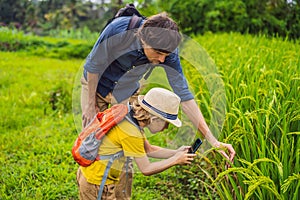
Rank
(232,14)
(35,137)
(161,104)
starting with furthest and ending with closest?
1. (232,14)
2. (35,137)
3. (161,104)

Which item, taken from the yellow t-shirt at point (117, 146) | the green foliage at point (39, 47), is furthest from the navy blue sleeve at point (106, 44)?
the green foliage at point (39, 47)

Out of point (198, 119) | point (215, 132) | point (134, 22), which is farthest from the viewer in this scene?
point (215, 132)

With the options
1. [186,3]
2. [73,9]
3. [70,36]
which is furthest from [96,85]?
[73,9]

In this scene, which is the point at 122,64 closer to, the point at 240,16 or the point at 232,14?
the point at 240,16

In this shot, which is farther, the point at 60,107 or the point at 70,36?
the point at 70,36

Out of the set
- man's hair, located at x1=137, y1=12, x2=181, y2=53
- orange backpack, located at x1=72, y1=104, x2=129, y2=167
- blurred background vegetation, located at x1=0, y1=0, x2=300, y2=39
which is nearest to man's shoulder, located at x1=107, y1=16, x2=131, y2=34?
man's hair, located at x1=137, y1=12, x2=181, y2=53

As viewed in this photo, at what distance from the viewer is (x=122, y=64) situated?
2.33 m

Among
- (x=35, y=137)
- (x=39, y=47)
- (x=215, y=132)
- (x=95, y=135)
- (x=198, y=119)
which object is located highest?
(x=95, y=135)

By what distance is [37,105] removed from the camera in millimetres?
4785

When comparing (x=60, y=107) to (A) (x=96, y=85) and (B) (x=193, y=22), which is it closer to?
(A) (x=96, y=85)

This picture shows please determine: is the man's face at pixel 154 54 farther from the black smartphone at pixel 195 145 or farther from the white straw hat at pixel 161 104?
the black smartphone at pixel 195 145

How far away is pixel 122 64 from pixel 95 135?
65 cm

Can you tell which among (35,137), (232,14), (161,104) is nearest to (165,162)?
(161,104)

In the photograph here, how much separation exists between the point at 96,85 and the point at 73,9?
12.0 meters
